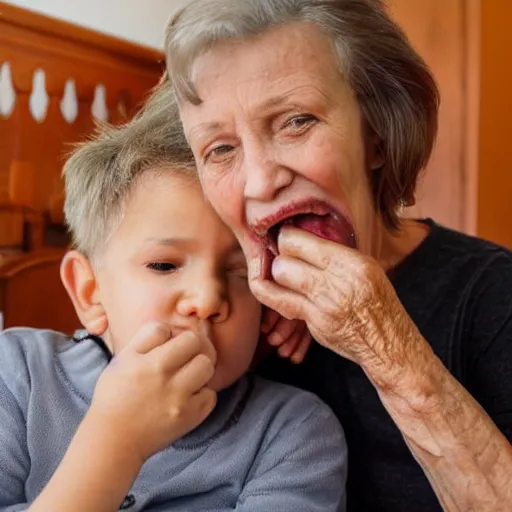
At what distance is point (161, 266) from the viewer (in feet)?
3.44

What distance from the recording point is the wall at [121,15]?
212 centimetres

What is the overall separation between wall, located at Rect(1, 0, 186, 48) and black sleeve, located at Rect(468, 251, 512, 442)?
52.2 inches

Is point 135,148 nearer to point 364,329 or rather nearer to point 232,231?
point 232,231

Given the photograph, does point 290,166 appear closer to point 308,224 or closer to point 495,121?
point 308,224

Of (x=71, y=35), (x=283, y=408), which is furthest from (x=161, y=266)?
(x=71, y=35)

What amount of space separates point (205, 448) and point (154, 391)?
165mm

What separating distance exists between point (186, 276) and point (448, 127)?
131 cm

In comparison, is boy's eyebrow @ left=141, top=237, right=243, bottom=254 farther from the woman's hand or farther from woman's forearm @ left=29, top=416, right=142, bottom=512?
woman's forearm @ left=29, top=416, right=142, bottom=512

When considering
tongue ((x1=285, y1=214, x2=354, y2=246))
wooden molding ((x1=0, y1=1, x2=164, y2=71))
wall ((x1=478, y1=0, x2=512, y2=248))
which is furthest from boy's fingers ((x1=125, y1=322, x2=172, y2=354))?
Answer: wall ((x1=478, y1=0, x2=512, y2=248))

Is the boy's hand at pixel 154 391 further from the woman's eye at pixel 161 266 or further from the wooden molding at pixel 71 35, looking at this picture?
the wooden molding at pixel 71 35

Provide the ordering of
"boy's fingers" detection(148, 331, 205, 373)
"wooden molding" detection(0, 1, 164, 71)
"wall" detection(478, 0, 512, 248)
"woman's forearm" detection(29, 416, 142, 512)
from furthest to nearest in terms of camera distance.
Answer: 1. "wall" detection(478, 0, 512, 248)
2. "wooden molding" detection(0, 1, 164, 71)
3. "boy's fingers" detection(148, 331, 205, 373)
4. "woman's forearm" detection(29, 416, 142, 512)

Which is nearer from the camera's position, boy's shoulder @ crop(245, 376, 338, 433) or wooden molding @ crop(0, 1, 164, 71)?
boy's shoulder @ crop(245, 376, 338, 433)

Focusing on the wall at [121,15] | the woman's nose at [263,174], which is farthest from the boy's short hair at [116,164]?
the wall at [121,15]

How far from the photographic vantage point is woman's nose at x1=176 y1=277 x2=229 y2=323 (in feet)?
3.31
